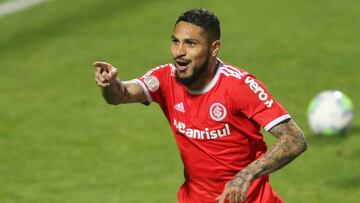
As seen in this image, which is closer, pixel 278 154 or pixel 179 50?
pixel 278 154

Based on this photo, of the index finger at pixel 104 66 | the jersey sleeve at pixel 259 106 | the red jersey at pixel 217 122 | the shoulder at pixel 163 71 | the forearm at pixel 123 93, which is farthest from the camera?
the shoulder at pixel 163 71

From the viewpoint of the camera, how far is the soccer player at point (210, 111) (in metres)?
9.58

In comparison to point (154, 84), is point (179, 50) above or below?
above

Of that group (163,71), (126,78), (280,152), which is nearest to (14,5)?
(126,78)

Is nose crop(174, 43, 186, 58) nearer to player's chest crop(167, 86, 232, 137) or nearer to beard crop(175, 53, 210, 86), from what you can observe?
beard crop(175, 53, 210, 86)

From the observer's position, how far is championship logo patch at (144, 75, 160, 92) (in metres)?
10.3

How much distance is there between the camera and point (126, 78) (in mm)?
19969

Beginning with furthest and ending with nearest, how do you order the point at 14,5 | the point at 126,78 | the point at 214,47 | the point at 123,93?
the point at 14,5 → the point at 126,78 → the point at 123,93 → the point at 214,47

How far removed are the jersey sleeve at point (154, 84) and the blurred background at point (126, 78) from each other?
439 cm

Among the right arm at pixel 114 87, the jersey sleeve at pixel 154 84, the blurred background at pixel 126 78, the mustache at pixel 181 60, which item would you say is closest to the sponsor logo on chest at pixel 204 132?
the jersey sleeve at pixel 154 84

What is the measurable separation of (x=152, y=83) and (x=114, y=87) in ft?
1.75

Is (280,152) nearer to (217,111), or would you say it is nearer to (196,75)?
(217,111)

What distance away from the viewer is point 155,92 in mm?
10328

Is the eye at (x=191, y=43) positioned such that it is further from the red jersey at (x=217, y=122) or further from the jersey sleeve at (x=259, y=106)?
the jersey sleeve at (x=259, y=106)
